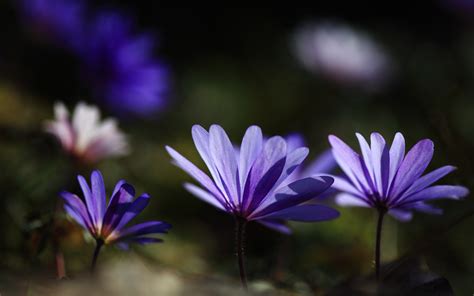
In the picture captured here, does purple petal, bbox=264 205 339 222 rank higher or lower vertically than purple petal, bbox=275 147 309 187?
lower

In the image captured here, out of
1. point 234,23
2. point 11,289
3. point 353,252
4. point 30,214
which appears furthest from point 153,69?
point 234,23

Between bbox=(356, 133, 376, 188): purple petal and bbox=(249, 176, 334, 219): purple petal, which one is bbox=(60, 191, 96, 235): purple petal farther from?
bbox=(356, 133, 376, 188): purple petal

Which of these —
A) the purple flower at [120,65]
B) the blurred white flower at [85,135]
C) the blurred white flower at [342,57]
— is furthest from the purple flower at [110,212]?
the blurred white flower at [342,57]

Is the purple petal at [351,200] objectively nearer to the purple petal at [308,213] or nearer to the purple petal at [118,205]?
the purple petal at [308,213]

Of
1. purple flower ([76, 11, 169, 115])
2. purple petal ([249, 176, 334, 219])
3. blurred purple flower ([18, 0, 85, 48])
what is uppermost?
blurred purple flower ([18, 0, 85, 48])

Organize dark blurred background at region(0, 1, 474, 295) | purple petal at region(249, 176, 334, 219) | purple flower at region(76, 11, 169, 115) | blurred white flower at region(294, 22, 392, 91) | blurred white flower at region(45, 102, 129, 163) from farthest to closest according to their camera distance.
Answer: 1. blurred white flower at region(294, 22, 392, 91)
2. purple flower at region(76, 11, 169, 115)
3. dark blurred background at region(0, 1, 474, 295)
4. blurred white flower at region(45, 102, 129, 163)
5. purple petal at region(249, 176, 334, 219)

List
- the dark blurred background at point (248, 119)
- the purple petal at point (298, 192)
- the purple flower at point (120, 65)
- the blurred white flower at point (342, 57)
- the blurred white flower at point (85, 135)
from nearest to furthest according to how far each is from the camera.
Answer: the purple petal at point (298, 192), the blurred white flower at point (85, 135), the dark blurred background at point (248, 119), the purple flower at point (120, 65), the blurred white flower at point (342, 57)

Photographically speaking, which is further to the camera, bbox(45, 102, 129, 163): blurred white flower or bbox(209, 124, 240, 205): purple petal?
bbox(45, 102, 129, 163): blurred white flower

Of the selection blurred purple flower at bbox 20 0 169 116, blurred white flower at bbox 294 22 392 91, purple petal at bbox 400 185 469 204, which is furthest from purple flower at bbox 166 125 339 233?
blurred white flower at bbox 294 22 392 91
